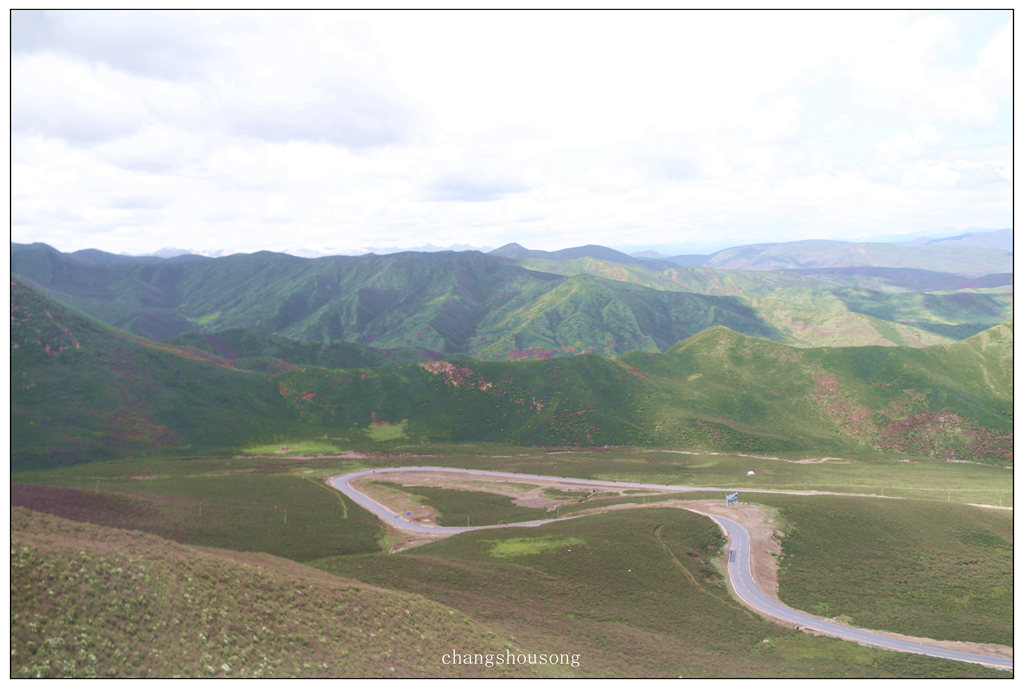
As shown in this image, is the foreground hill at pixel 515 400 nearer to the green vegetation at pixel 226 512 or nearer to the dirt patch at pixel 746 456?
the dirt patch at pixel 746 456

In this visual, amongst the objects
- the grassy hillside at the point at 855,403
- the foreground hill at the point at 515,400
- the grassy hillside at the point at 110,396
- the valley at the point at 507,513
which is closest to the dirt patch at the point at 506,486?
the valley at the point at 507,513

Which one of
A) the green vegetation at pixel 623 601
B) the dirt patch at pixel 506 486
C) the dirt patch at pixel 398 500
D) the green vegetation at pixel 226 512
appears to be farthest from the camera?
the dirt patch at pixel 506 486

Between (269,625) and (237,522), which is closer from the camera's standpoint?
(269,625)

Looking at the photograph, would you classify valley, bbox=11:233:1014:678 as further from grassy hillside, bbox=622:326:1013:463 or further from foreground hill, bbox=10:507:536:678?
grassy hillside, bbox=622:326:1013:463

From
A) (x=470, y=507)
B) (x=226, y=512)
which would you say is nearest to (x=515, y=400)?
(x=470, y=507)

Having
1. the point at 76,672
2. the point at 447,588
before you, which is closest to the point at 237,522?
the point at 447,588

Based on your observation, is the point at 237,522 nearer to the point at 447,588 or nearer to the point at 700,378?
the point at 447,588
